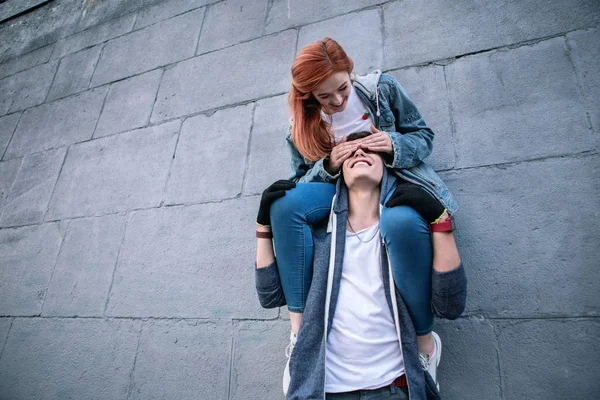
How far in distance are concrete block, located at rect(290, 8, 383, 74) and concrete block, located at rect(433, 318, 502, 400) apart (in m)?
1.54

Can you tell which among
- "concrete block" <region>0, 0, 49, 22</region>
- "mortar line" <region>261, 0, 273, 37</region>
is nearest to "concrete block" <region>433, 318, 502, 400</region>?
"mortar line" <region>261, 0, 273, 37</region>

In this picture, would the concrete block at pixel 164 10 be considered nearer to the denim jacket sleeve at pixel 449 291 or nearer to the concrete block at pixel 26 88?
the concrete block at pixel 26 88

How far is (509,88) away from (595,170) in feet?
1.85

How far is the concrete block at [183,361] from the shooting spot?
176cm

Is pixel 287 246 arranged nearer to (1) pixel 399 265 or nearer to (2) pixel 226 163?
(1) pixel 399 265

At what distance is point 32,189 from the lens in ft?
9.58

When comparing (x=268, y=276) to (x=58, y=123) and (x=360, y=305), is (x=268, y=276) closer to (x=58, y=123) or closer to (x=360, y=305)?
(x=360, y=305)

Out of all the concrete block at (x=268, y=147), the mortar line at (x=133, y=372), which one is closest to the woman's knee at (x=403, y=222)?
the concrete block at (x=268, y=147)

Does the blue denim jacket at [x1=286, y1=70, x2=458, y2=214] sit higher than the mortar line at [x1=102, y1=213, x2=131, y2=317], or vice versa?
the blue denim jacket at [x1=286, y1=70, x2=458, y2=214]

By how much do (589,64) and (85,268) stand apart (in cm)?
316

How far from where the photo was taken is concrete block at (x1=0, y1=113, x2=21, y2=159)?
11.0 feet

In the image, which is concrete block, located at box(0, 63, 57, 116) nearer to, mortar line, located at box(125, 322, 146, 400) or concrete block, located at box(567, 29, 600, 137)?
mortar line, located at box(125, 322, 146, 400)

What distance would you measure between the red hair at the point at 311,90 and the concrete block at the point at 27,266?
2.13 meters

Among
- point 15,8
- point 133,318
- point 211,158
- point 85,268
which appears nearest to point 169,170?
point 211,158
